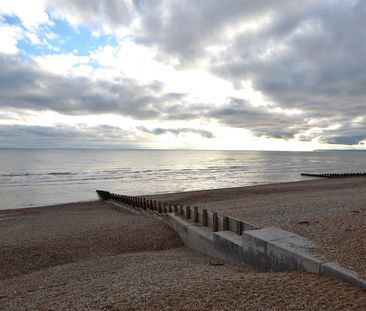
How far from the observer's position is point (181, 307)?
4.48m

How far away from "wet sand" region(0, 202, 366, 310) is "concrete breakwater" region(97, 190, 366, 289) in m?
0.24

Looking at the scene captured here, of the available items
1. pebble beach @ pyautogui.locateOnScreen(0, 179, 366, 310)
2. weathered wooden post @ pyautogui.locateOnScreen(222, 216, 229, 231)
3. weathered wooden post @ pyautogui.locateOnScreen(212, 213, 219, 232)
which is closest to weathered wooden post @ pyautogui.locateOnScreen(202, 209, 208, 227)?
weathered wooden post @ pyautogui.locateOnScreen(212, 213, 219, 232)

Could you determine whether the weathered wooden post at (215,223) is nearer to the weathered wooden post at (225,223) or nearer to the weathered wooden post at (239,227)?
the weathered wooden post at (225,223)

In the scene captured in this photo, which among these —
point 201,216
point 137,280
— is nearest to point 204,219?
point 201,216

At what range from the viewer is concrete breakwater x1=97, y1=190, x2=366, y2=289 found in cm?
560

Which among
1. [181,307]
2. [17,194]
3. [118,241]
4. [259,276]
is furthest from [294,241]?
[17,194]

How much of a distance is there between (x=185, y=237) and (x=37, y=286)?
5.66 meters

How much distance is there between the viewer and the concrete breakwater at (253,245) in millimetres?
5602

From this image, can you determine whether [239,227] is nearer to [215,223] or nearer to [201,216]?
[215,223]

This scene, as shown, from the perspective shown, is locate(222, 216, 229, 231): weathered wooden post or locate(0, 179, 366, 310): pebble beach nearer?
locate(0, 179, 366, 310): pebble beach

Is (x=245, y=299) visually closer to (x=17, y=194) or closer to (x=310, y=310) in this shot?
(x=310, y=310)

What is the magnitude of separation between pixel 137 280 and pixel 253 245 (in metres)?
2.72

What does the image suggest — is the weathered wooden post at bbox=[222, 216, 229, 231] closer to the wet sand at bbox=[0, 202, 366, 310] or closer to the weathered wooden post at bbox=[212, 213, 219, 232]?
the weathered wooden post at bbox=[212, 213, 219, 232]

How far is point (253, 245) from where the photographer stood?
7172 mm
